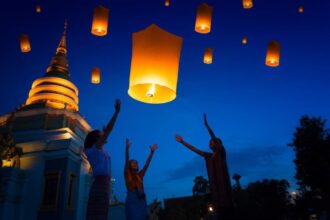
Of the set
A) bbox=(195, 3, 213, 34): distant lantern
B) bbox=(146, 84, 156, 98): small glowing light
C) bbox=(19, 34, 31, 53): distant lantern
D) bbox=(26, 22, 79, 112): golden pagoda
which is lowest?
bbox=(146, 84, 156, 98): small glowing light

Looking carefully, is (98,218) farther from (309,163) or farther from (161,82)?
(309,163)

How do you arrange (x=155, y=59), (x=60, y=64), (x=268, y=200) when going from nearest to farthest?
(x=155, y=59) < (x=268, y=200) < (x=60, y=64)

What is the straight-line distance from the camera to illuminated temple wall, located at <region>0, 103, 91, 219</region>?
17047 mm

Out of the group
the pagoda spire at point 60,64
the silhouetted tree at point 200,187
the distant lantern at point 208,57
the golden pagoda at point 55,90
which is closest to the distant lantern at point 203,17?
the distant lantern at point 208,57

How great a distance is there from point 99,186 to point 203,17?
3.66 meters

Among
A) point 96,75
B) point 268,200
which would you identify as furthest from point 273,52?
point 268,200

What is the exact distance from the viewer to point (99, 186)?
12.9 ft

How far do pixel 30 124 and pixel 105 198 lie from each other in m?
19.3

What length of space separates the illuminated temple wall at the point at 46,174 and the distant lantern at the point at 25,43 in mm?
10650

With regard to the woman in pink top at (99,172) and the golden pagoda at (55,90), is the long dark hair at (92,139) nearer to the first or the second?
the woman in pink top at (99,172)

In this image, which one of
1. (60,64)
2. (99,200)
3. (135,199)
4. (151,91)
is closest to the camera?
(151,91)

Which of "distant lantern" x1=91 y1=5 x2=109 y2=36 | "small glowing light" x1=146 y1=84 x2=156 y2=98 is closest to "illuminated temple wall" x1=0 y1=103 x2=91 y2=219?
"distant lantern" x1=91 y1=5 x2=109 y2=36

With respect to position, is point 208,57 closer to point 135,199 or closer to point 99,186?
point 135,199

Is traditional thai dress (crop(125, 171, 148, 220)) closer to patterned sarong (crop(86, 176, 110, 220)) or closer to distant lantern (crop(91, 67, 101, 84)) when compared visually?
patterned sarong (crop(86, 176, 110, 220))
